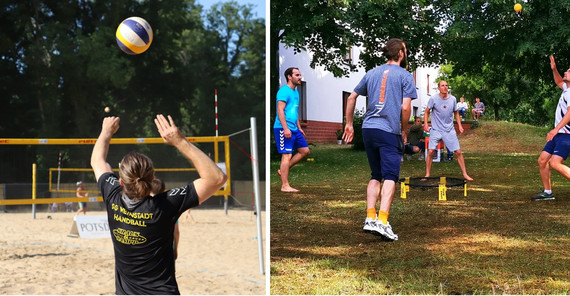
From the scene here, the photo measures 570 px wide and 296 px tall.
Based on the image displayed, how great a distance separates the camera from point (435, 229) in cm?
494

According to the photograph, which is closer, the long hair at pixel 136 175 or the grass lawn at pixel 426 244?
the long hair at pixel 136 175

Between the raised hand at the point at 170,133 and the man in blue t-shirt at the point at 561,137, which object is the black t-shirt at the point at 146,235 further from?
the man in blue t-shirt at the point at 561,137

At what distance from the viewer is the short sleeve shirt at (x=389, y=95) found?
4344 millimetres

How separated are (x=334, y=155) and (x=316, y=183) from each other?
21.1 ft

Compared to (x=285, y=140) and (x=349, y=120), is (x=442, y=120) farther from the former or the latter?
(x=349, y=120)

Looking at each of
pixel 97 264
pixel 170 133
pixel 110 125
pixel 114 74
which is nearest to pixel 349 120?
pixel 110 125

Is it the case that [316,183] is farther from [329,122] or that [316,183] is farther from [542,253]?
[329,122]

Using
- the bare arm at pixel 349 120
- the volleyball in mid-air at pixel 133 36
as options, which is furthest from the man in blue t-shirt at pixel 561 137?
the volleyball in mid-air at pixel 133 36

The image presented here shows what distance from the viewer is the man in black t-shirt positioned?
2.38 metres

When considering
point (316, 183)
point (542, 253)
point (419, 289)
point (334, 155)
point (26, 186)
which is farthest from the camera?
point (26, 186)

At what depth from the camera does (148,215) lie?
2430mm

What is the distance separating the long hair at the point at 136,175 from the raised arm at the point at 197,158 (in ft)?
0.44

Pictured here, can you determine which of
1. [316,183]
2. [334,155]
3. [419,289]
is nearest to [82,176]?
[334,155]

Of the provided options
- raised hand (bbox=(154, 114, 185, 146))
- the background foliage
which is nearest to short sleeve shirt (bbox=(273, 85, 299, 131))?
raised hand (bbox=(154, 114, 185, 146))
